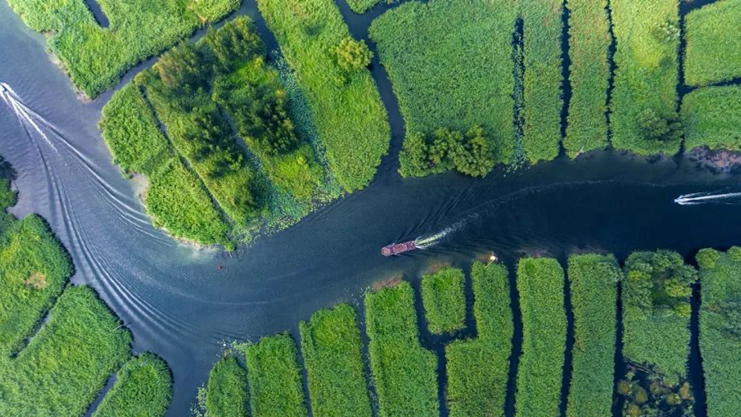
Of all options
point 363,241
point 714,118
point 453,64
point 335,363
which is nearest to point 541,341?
point 363,241

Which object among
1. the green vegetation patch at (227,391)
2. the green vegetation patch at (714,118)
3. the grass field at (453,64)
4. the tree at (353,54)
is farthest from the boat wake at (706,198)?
the green vegetation patch at (227,391)


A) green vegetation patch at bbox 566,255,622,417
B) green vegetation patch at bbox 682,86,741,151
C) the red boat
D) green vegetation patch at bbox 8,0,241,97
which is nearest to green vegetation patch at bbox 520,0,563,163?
green vegetation patch at bbox 566,255,622,417

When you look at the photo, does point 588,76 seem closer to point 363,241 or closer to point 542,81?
point 542,81

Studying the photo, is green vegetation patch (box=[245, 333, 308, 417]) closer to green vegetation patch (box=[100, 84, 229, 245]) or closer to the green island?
the green island

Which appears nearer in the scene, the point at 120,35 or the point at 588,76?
the point at 588,76

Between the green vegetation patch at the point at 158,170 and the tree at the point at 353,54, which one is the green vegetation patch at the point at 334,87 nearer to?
the tree at the point at 353,54

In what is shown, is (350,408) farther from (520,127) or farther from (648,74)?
(648,74)

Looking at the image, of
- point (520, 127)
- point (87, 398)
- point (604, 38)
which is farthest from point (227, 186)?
point (604, 38)
